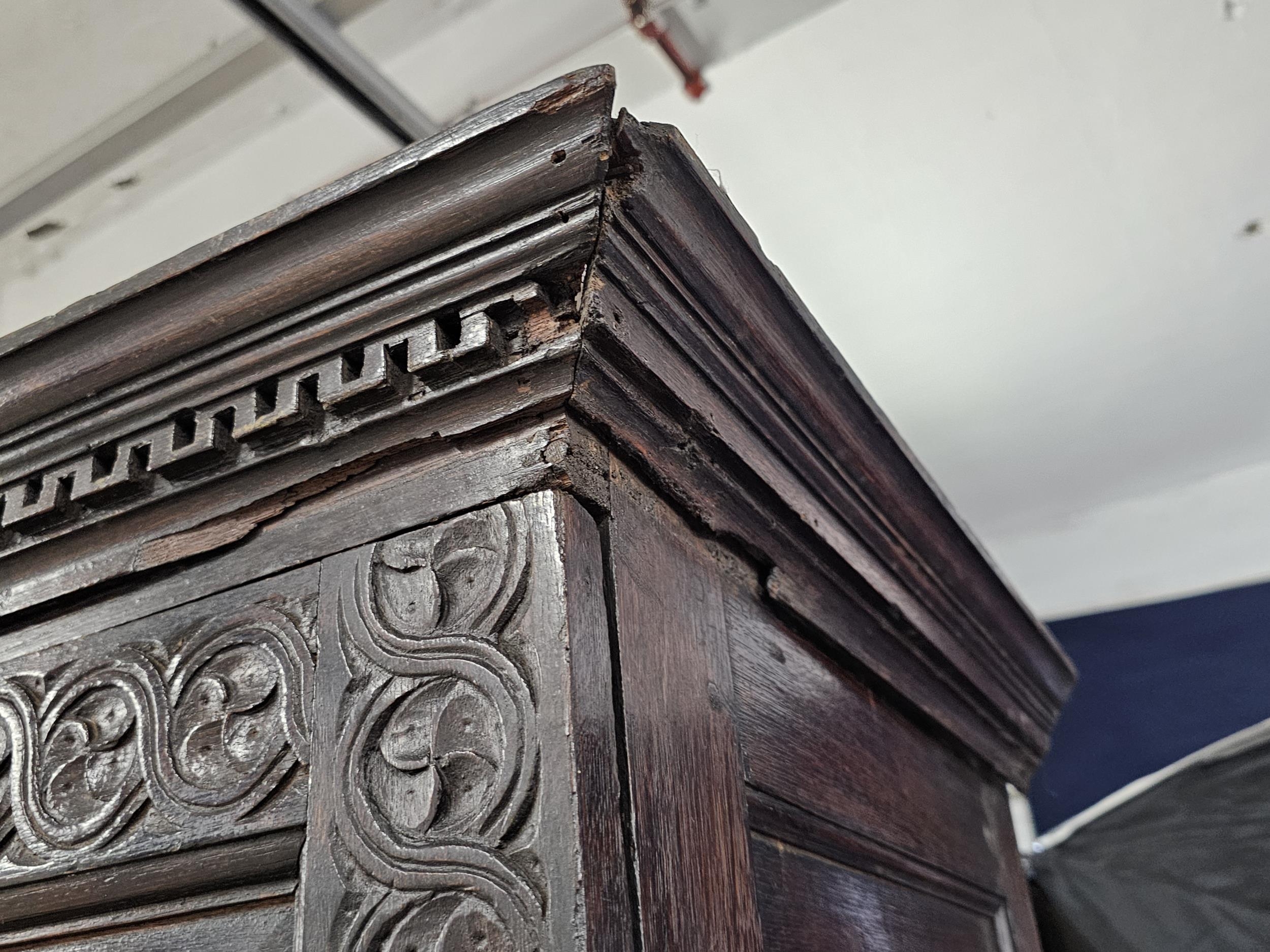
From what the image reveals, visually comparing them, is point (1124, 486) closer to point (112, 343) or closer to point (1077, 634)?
point (1077, 634)

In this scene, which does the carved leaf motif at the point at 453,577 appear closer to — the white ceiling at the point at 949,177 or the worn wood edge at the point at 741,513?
the worn wood edge at the point at 741,513

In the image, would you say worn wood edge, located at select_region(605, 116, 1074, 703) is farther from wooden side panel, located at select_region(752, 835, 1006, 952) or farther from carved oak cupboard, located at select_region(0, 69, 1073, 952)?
wooden side panel, located at select_region(752, 835, 1006, 952)

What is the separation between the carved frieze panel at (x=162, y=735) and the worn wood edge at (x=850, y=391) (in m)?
0.24

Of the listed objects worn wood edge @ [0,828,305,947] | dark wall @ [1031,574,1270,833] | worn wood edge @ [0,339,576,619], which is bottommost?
worn wood edge @ [0,828,305,947]

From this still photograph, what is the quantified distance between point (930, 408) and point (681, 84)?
0.76m

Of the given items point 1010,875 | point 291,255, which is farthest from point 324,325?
point 1010,875

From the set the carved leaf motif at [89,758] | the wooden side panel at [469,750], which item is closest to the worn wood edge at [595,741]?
A: the wooden side panel at [469,750]

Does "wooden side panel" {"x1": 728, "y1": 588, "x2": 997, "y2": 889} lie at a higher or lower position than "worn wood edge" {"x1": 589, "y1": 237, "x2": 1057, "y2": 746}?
lower

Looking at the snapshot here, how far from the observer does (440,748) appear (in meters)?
0.36

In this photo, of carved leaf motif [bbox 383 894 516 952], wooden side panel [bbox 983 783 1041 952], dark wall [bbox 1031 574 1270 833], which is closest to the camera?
carved leaf motif [bbox 383 894 516 952]

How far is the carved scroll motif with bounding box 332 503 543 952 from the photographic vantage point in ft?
1.11

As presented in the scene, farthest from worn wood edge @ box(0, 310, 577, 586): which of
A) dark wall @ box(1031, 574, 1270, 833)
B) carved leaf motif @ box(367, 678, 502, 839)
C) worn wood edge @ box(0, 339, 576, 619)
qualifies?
dark wall @ box(1031, 574, 1270, 833)

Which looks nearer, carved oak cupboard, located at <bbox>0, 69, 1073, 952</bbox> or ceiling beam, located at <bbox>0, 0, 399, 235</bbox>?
carved oak cupboard, located at <bbox>0, 69, 1073, 952</bbox>

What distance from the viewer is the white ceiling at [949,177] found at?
1083mm
